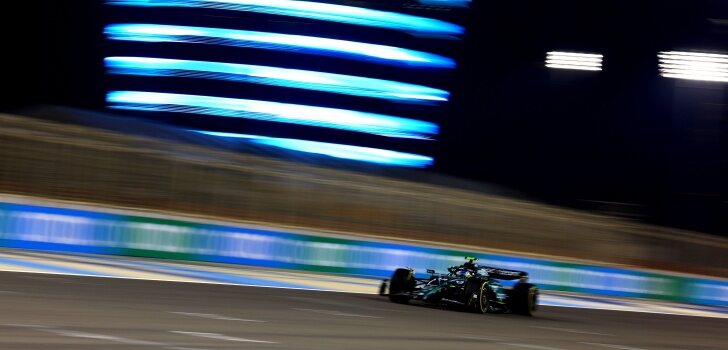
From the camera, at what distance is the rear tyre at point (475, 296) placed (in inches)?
555

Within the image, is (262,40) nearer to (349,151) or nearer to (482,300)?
(349,151)

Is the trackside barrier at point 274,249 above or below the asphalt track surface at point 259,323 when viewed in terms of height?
above

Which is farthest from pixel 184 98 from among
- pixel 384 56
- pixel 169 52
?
pixel 384 56

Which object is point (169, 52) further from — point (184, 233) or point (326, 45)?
point (184, 233)

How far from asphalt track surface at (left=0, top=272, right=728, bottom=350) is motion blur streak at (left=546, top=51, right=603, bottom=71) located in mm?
25625

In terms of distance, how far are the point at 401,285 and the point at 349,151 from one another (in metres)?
40.3

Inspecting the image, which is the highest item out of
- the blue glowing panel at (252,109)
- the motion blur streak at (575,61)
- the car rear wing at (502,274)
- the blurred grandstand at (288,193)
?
the motion blur streak at (575,61)

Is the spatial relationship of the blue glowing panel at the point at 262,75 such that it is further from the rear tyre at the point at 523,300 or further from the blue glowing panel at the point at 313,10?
the rear tyre at the point at 523,300

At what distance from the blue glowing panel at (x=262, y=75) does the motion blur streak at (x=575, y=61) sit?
15461 mm

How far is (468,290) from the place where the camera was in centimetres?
A: 1416

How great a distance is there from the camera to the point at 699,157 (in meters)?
28.4

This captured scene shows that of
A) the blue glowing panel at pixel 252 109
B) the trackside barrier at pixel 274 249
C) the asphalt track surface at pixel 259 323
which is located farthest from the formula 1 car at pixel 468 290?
the blue glowing panel at pixel 252 109

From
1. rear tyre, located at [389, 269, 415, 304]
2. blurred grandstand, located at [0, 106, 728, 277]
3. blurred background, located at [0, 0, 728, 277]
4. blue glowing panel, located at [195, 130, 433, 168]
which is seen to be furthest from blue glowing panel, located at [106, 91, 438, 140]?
rear tyre, located at [389, 269, 415, 304]

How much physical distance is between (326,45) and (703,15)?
24.3 m
